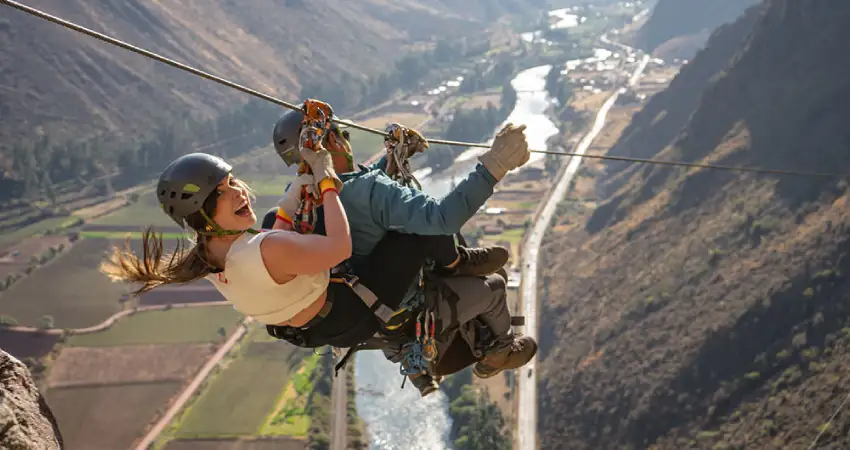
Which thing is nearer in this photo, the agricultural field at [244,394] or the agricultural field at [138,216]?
the agricultural field at [244,394]

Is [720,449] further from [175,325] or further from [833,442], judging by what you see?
[175,325]

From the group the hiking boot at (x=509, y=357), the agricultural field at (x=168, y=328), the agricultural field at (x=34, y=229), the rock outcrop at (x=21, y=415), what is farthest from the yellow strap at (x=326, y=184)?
the agricultural field at (x=34, y=229)

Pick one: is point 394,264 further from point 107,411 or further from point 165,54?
point 165,54

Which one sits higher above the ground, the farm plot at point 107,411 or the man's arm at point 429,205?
the farm plot at point 107,411

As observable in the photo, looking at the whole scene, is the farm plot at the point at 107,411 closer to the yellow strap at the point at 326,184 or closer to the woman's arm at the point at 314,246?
the woman's arm at the point at 314,246

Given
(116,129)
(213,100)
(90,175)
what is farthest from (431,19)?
(90,175)

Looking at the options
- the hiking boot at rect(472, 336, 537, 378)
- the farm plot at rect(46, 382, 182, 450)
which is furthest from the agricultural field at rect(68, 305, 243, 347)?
the hiking boot at rect(472, 336, 537, 378)

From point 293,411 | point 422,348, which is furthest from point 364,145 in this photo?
point 422,348
